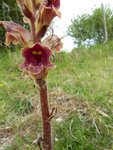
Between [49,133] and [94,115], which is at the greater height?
[49,133]

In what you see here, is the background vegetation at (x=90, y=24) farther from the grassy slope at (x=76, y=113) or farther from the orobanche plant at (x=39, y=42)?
the orobanche plant at (x=39, y=42)

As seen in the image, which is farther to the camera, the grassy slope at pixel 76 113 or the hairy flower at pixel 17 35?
the grassy slope at pixel 76 113

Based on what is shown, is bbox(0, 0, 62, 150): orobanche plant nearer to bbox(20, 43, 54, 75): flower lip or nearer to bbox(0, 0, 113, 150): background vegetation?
bbox(20, 43, 54, 75): flower lip

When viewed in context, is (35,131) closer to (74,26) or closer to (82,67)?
(82,67)

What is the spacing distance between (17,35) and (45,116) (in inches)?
10.8

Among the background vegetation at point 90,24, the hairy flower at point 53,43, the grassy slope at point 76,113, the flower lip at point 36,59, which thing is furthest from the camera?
the background vegetation at point 90,24

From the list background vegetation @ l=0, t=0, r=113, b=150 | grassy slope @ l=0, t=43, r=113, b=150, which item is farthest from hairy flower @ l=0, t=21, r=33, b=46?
grassy slope @ l=0, t=43, r=113, b=150

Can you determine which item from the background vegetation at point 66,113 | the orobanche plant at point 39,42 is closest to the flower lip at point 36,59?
the orobanche plant at point 39,42

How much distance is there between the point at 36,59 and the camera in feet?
4.22

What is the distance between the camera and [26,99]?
3098mm

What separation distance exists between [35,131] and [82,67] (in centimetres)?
232

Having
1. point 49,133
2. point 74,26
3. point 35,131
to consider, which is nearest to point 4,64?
point 35,131

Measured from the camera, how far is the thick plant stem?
134 cm

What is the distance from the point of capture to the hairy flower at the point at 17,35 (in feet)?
4.29
